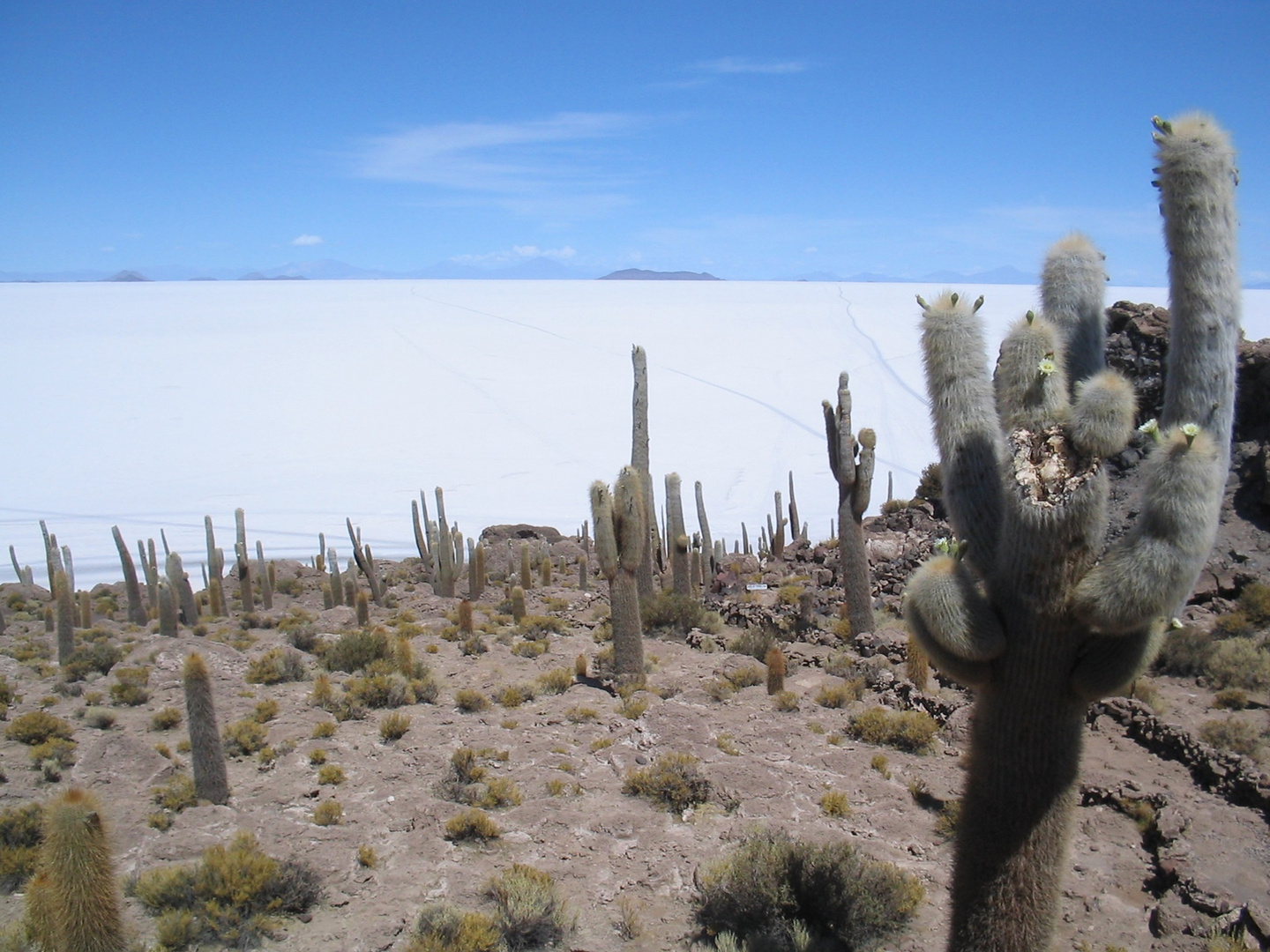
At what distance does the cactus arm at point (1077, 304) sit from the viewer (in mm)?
4758

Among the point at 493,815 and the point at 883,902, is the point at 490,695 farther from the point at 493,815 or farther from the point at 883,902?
the point at 883,902

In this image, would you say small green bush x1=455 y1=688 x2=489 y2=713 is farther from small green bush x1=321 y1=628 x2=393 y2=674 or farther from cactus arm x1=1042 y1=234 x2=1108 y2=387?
cactus arm x1=1042 y1=234 x2=1108 y2=387

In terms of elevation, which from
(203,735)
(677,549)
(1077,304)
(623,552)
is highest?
(1077,304)

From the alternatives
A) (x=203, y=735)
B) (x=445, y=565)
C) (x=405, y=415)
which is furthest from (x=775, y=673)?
(x=405, y=415)

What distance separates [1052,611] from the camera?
401cm

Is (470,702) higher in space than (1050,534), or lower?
lower

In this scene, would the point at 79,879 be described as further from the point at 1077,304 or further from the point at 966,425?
the point at 1077,304

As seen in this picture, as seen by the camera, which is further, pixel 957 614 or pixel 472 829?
pixel 472 829

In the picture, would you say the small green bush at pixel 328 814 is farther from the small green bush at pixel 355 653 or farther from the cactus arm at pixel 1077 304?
the cactus arm at pixel 1077 304

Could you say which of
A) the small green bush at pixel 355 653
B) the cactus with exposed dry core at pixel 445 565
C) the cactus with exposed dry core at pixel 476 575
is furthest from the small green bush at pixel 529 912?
the cactus with exposed dry core at pixel 445 565

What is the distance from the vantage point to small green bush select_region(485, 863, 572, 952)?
5.72 meters

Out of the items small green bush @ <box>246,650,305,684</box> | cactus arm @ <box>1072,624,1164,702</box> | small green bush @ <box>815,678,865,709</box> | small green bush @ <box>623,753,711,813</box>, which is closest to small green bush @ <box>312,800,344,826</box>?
small green bush @ <box>623,753,711,813</box>

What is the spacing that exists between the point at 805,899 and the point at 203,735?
17.6 ft

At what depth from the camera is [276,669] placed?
11.8 m
